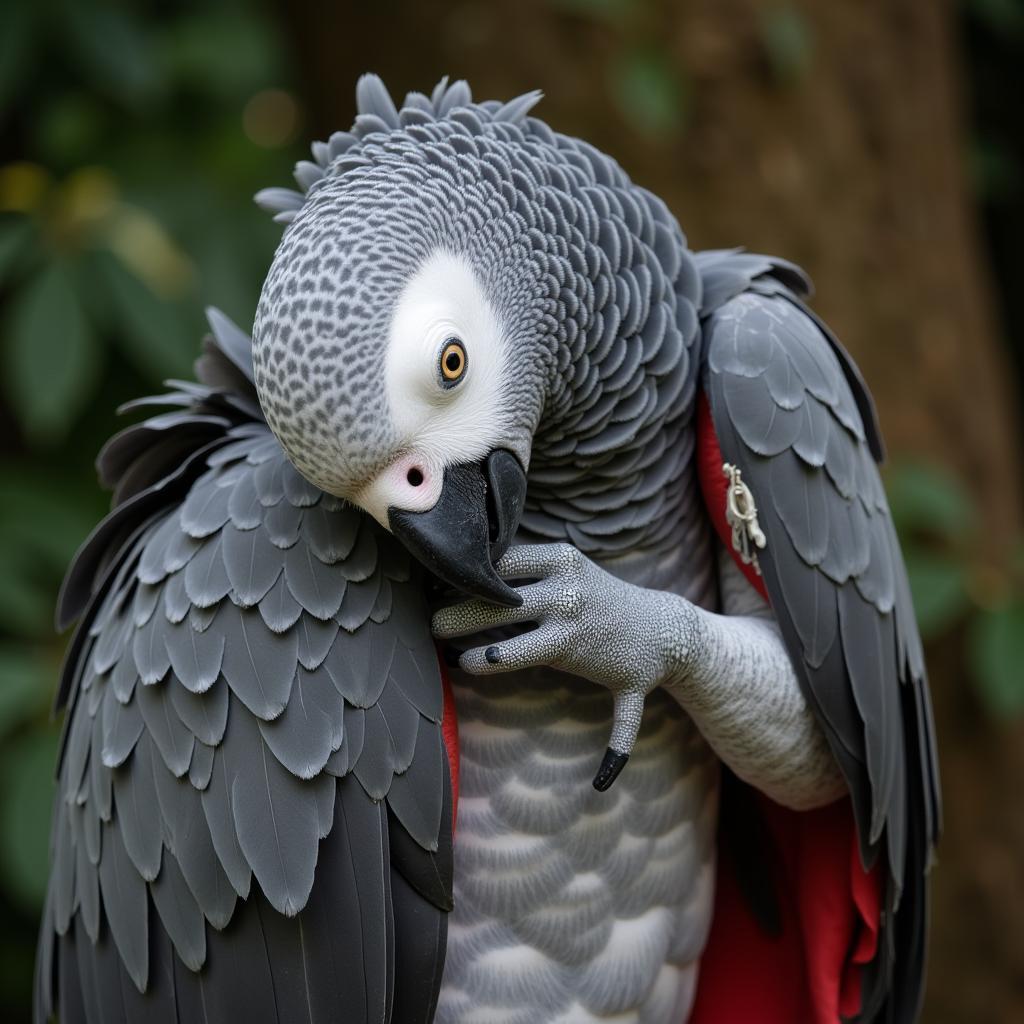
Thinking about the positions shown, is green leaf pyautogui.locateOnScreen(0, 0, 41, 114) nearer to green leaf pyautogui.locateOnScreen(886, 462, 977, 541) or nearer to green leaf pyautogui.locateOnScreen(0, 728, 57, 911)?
green leaf pyautogui.locateOnScreen(0, 728, 57, 911)

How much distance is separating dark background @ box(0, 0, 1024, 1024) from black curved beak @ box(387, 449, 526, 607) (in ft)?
3.26

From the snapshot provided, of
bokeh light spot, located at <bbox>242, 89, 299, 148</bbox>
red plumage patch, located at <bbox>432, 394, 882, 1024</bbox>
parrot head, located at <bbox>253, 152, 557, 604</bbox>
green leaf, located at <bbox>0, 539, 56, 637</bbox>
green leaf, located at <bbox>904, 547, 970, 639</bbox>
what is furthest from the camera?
bokeh light spot, located at <bbox>242, 89, 299, 148</bbox>

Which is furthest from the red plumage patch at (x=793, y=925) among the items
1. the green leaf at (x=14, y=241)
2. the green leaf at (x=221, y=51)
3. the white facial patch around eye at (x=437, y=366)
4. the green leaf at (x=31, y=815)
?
the green leaf at (x=221, y=51)

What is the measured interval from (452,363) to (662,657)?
280mm

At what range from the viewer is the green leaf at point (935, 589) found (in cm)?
179

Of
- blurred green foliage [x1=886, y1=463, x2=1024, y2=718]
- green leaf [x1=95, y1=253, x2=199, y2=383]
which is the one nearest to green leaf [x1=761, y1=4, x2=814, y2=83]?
blurred green foliage [x1=886, y1=463, x2=1024, y2=718]

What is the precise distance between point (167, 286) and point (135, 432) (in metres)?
0.77

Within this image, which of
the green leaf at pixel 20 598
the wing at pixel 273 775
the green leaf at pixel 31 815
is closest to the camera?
the wing at pixel 273 775

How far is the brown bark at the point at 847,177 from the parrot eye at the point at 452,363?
1.38 meters

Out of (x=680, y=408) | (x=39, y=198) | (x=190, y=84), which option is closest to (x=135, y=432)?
(x=680, y=408)

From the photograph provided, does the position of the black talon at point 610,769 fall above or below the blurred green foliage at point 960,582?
below

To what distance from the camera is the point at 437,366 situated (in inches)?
29.0

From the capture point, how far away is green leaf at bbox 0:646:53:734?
1560 millimetres

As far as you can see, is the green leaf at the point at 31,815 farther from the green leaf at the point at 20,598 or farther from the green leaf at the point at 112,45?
the green leaf at the point at 112,45
